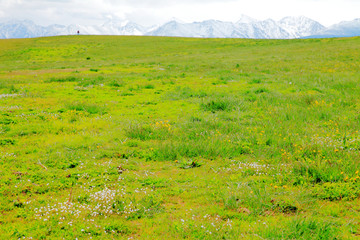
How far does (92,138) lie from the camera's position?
926 cm

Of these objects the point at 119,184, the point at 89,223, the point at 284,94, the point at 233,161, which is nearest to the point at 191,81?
the point at 284,94

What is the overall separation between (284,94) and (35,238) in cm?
1460

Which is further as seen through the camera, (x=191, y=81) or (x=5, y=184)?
(x=191, y=81)

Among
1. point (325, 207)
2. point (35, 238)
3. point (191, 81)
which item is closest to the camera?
point (35, 238)

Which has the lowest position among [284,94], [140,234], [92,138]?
[140,234]

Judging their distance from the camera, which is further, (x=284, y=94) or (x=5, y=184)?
(x=284, y=94)

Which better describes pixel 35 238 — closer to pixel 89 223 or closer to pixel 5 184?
pixel 89 223

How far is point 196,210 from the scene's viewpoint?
5.40 meters

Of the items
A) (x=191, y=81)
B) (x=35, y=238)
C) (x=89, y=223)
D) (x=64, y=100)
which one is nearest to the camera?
(x=35, y=238)

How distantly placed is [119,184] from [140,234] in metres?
1.93

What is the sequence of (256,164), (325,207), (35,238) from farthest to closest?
(256,164) < (325,207) < (35,238)

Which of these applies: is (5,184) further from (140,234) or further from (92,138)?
(140,234)

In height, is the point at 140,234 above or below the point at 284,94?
below

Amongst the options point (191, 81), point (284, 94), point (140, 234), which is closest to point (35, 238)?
point (140, 234)
